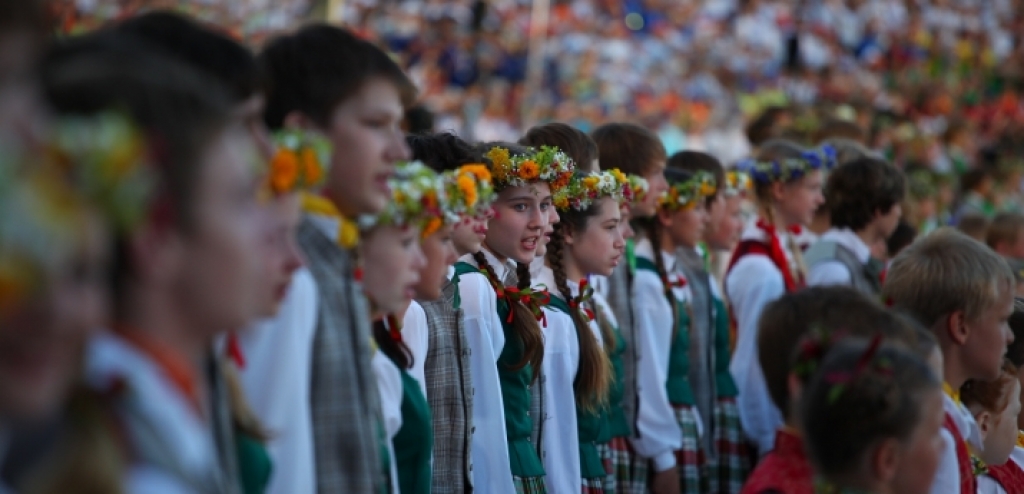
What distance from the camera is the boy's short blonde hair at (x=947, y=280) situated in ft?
12.5

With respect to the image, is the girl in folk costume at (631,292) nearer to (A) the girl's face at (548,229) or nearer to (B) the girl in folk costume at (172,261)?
(A) the girl's face at (548,229)

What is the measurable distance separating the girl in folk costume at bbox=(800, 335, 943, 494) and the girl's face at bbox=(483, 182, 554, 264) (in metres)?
Result: 1.77

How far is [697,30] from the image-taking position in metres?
19.2

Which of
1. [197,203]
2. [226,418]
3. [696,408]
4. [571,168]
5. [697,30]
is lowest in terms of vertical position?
[226,418]

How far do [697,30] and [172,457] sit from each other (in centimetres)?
1814

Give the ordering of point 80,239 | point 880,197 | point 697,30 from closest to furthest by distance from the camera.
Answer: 1. point 80,239
2. point 880,197
3. point 697,30

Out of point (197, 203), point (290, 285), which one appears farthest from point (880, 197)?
point (197, 203)

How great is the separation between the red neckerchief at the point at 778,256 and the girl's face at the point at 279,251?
436 cm

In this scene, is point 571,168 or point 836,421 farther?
point 571,168

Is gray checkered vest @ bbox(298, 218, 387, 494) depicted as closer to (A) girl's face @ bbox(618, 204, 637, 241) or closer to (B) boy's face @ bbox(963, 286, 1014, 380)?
(B) boy's face @ bbox(963, 286, 1014, 380)

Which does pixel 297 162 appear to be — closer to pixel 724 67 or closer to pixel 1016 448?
pixel 1016 448

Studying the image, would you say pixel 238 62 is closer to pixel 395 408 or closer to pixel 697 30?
pixel 395 408

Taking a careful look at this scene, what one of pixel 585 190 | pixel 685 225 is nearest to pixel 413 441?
pixel 585 190

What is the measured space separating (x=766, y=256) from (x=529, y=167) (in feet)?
8.34
